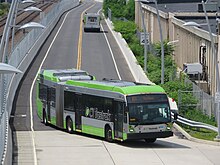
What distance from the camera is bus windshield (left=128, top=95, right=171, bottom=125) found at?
28844mm

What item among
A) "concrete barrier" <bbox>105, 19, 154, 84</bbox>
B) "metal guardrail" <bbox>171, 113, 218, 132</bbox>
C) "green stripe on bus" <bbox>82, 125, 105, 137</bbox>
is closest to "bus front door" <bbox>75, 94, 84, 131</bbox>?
"green stripe on bus" <bbox>82, 125, 105, 137</bbox>

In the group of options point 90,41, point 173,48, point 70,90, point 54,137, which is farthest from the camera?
point 90,41

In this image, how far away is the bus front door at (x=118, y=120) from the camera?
29.2 metres

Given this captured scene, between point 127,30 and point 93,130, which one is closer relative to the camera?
point 93,130

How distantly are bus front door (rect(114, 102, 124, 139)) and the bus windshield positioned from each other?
1.80 ft

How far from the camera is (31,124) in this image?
37.0 meters

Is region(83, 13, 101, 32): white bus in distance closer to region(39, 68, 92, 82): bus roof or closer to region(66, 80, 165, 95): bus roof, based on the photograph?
region(39, 68, 92, 82): bus roof

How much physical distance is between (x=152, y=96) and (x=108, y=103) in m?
2.08

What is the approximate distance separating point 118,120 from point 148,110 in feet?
4.49

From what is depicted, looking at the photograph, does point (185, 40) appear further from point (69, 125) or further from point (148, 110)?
point (148, 110)

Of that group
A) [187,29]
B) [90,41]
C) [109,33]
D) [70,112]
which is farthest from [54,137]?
[109,33]

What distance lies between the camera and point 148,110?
95.7ft

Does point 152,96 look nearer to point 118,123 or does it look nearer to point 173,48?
point 118,123

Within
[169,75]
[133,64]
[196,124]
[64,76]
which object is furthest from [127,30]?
[196,124]
